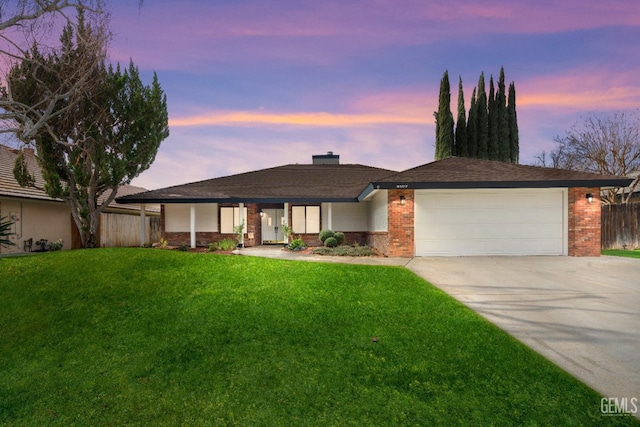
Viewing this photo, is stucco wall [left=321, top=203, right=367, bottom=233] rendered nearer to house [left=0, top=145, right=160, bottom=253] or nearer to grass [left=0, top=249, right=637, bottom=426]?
grass [left=0, top=249, right=637, bottom=426]

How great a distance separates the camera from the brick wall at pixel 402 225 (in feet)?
40.5

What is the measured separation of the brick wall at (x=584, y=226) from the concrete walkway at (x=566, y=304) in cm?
90

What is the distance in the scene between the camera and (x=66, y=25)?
13.9 meters

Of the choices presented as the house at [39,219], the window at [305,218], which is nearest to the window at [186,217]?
the house at [39,219]

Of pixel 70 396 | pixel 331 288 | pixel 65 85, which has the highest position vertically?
pixel 65 85

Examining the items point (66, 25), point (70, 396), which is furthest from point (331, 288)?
point (66, 25)

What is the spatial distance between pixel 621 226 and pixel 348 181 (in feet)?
45.1

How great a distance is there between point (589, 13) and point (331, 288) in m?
11.7

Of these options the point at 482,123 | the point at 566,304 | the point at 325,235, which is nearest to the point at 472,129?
the point at 482,123

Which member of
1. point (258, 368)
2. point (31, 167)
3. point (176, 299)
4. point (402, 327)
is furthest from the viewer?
point (31, 167)

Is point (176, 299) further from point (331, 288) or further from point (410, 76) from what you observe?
point (410, 76)

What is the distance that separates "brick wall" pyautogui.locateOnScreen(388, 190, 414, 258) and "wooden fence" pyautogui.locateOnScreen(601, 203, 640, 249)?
1133 cm

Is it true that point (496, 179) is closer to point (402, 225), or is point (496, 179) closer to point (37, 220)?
point (402, 225)
